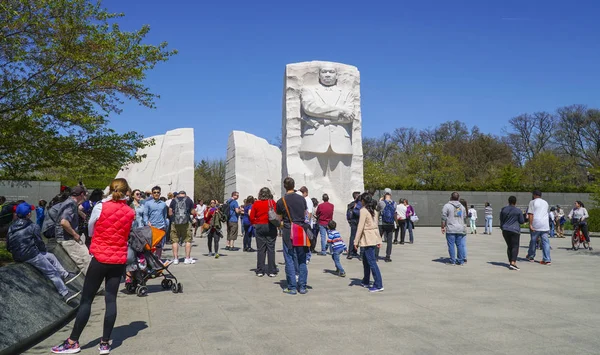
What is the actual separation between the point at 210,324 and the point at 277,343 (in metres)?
1.04

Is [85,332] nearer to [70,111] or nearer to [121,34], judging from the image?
[70,111]

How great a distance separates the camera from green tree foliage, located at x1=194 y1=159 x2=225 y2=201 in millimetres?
43844

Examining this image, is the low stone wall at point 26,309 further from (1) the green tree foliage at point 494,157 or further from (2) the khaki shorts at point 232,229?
(1) the green tree foliage at point 494,157

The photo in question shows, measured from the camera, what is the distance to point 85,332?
4.78 m

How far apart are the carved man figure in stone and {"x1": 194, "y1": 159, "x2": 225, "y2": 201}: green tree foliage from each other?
25.6m

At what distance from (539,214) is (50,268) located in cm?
952

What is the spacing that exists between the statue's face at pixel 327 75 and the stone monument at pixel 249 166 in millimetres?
10495

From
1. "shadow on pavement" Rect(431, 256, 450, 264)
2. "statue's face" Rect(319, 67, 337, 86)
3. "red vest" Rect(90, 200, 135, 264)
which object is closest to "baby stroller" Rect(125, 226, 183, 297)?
"red vest" Rect(90, 200, 135, 264)

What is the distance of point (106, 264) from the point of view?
4.19 meters

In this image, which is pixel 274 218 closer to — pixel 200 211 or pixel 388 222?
pixel 388 222

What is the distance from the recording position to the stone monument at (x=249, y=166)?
27.5m

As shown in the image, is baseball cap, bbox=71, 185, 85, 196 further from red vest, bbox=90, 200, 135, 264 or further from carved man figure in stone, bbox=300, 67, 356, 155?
carved man figure in stone, bbox=300, 67, 356, 155

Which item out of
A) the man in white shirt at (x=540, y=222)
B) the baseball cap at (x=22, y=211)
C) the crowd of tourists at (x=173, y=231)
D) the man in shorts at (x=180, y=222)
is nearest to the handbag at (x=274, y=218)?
the crowd of tourists at (x=173, y=231)

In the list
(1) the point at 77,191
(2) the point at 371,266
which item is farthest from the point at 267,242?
(1) the point at 77,191
